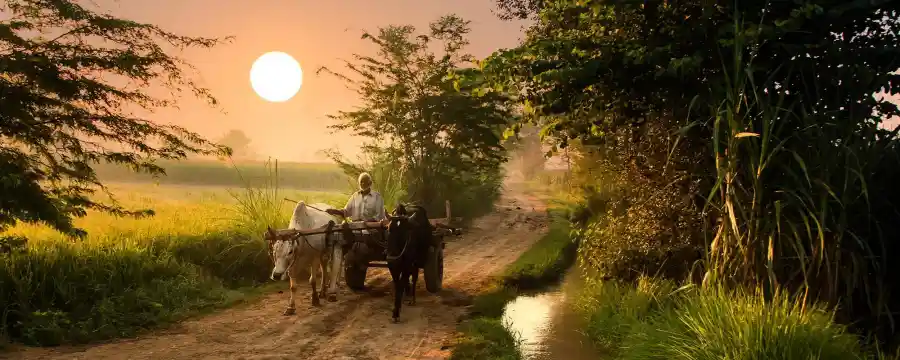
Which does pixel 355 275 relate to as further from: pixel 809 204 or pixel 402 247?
pixel 809 204

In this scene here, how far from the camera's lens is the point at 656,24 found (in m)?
6.23

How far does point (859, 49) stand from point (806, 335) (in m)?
2.96

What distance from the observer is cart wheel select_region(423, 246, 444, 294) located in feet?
32.1

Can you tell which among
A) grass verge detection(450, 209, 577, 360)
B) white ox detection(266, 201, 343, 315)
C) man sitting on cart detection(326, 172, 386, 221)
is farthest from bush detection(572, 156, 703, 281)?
white ox detection(266, 201, 343, 315)

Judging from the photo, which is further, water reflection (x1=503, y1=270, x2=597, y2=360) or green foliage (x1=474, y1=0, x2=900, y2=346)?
water reflection (x1=503, y1=270, x2=597, y2=360)

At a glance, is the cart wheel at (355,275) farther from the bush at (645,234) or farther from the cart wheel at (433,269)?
the bush at (645,234)

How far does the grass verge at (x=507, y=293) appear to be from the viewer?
6680mm

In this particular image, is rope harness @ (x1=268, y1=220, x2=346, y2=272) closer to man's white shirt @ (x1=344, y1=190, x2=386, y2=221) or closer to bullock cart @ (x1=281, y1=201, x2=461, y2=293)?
bullock cart @ (x1=281, y1=201, x2=461, y2=293)

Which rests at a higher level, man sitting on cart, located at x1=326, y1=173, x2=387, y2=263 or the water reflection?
man sitting on cart, located at x1=326, y1=173, x2=387, y2=263

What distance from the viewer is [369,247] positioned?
9.18 meters

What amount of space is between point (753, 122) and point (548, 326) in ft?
13.8

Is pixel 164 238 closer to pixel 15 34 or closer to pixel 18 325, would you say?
pixel 18 325

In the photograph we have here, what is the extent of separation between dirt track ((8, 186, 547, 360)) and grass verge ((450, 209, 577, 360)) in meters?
0.29

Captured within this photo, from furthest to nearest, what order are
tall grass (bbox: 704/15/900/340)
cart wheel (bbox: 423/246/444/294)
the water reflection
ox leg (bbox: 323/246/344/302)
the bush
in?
cart wheel (bbox: 423/246/444/294)
ox leg (bbox: 323/246/344/302)
the water reflection
the bush
tall grass (bbox: 704/15/900/340)
